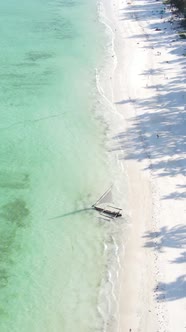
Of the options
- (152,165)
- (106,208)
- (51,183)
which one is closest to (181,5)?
(152,165)

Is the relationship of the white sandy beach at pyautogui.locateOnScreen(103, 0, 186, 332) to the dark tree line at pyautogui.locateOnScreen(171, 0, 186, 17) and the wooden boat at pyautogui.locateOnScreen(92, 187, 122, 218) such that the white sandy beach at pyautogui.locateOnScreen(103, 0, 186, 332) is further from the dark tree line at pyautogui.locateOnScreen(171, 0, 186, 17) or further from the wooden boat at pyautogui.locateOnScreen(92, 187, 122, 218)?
the dark tree line at pyautogui.locateOnScreen(171, 0, 186, 17)

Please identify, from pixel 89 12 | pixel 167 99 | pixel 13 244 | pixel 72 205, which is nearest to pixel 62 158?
pixel 72 205

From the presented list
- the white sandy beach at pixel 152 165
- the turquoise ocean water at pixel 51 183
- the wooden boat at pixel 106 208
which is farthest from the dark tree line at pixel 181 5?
the wooden boat at pixel 106 208

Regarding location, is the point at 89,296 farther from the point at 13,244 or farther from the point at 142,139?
the point at 142,139

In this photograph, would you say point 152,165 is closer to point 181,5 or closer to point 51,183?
point 51,183

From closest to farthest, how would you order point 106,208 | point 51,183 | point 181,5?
point 106,208
point 51,183
point 181,5

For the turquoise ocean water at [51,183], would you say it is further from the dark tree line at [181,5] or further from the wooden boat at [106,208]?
the dark tree line at [181,5]
